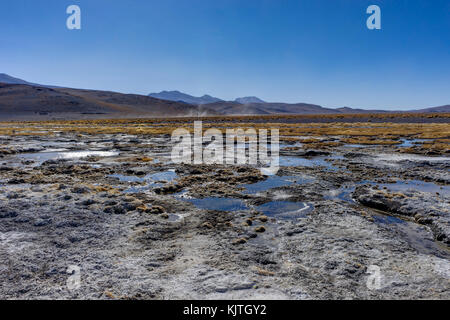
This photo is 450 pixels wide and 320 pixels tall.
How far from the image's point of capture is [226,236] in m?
8.68

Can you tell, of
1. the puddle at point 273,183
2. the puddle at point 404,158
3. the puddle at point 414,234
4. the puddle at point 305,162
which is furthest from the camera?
the puddle at point 404,158

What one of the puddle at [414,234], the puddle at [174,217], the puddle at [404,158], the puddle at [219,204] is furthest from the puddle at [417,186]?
the puddle at [174,217]

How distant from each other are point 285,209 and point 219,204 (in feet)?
9.08

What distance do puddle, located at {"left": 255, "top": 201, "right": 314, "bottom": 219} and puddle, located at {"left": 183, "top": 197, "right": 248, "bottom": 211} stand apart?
86 centimetres

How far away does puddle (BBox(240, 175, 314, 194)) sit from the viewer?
46.7 ft

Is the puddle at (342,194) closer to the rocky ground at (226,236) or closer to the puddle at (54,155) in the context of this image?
the rocky ground at (226,236)

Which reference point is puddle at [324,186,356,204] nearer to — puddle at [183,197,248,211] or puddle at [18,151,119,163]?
puddle at [183,197,248,211]

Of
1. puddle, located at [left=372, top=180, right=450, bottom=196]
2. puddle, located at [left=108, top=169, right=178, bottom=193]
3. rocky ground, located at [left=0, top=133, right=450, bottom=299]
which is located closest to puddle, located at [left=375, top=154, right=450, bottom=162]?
rocky ground, located at [left=0, top=133, right=450, bottom=299]

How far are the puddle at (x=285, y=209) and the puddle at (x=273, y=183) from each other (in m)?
2.05

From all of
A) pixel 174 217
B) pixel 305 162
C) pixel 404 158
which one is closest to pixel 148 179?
pixel 174 217

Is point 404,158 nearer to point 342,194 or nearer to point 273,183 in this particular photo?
point 342,194

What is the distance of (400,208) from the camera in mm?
11094

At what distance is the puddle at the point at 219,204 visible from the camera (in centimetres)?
1147
